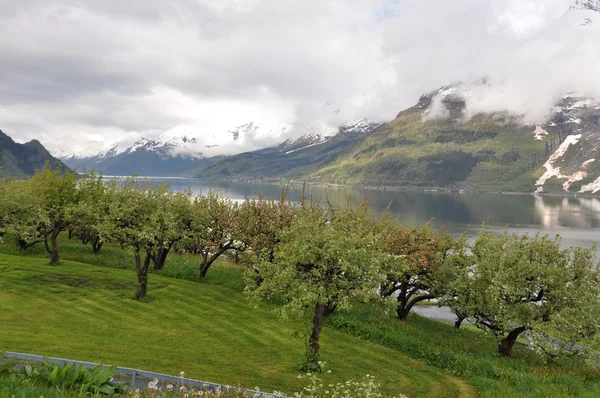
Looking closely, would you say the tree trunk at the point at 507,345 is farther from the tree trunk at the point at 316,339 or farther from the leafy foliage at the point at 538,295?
the tree trunk at the point at 316,339

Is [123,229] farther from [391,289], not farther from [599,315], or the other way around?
[599,315]

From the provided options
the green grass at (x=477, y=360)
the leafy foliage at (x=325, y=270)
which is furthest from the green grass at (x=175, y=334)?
the leafy foliage at (x=325, y=270)

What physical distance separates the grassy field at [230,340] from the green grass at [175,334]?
74 mm

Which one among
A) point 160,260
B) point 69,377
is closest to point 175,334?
point 69,377

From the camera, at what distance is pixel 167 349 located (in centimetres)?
2217

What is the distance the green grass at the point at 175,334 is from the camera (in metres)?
20.1

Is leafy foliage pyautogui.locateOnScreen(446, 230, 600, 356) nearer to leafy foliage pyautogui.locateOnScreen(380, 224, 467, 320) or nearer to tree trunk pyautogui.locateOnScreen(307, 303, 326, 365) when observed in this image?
leafy foliage pyautogui.locateOnScreen(380, 224, 467, 320)

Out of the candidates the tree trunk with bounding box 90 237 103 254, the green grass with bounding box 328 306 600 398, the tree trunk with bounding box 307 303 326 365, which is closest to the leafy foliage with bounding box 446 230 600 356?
the green grass with bounding box 328 306 600 398

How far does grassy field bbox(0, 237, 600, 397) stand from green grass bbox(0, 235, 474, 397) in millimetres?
74

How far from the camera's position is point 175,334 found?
25250 mm

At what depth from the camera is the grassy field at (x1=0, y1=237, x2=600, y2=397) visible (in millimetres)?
20734

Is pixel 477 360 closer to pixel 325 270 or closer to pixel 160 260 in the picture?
pixel 325 270

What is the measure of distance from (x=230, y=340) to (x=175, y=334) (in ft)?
11.9

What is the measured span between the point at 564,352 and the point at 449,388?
10.7m
